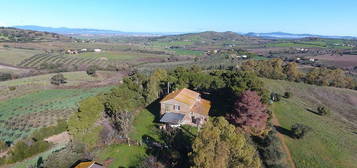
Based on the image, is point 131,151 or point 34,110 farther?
point 34,110

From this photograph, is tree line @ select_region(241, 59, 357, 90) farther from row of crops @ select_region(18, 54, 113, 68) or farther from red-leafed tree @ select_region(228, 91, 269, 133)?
row of crops @ select_region(18, 54, 113, 68)

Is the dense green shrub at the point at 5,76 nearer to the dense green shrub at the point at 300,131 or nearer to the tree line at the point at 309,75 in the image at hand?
the tree line at the point at 309,75

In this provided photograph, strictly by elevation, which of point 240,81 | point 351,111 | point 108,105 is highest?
point 240,81

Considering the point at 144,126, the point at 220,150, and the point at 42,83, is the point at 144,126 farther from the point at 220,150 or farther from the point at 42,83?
the point at 42,83

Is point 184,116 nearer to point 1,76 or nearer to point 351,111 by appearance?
point 351,111

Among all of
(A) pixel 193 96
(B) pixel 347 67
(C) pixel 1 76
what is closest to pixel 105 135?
(A) pixel 193 96

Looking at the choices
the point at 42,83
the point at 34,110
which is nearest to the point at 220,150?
the point at 34,110
